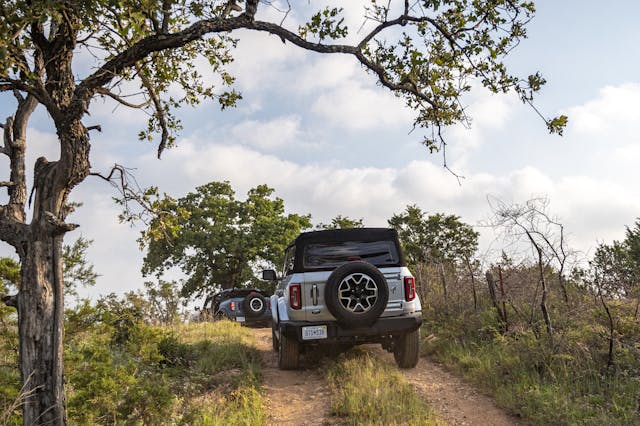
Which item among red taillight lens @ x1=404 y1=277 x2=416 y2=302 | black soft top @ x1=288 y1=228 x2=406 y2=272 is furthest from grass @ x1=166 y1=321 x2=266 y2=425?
red taillight lens @ x1=404 y1=277 x2=416 y2=302

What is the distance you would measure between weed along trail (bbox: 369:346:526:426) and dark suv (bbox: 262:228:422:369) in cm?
45

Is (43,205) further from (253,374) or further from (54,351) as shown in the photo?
(253,374)

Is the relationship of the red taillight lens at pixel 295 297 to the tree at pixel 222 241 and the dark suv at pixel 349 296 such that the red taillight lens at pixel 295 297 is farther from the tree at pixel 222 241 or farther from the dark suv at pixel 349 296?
the tree at pixel 222 241

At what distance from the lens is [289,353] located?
8211 millimetres

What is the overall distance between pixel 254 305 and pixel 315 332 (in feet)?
30.5

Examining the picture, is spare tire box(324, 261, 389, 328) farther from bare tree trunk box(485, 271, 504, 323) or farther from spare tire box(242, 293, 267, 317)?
spare tire box(242, 293, 267, 317)

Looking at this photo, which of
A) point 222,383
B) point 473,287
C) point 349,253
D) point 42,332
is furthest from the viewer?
point 473,287

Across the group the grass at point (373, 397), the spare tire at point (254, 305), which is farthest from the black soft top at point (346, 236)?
the spare tire at point (254, 305)

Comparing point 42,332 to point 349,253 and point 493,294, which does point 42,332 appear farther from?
point 493,294

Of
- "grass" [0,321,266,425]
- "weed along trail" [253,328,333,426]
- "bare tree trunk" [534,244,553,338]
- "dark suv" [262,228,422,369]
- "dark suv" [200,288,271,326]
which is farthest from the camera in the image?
"dark suv" [200,288,271,326]

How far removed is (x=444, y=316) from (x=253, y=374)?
16.5ft

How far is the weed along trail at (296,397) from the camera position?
632 centimetres

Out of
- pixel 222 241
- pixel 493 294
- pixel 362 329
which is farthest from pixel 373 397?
pixel 222 241

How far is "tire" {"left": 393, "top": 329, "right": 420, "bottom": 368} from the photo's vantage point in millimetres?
8109
